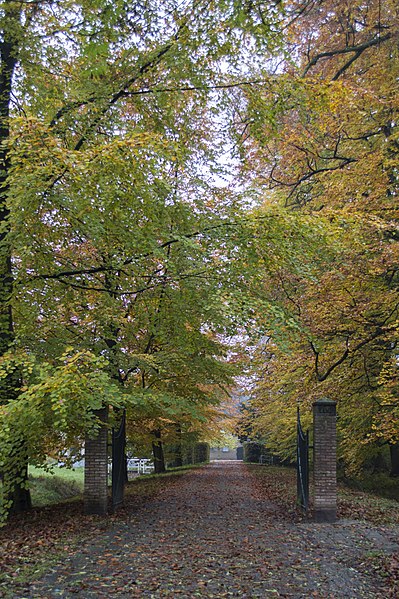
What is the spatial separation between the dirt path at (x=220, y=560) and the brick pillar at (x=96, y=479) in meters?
0.74

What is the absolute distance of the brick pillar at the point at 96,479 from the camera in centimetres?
1020

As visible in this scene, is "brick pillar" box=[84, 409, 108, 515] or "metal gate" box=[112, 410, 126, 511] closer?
"brick pillar" box=[84, 409, 108, 515]

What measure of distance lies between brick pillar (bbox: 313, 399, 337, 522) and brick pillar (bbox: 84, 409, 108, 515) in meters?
4.12

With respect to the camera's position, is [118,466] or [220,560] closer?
[220,560]

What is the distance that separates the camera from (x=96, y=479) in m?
10.2

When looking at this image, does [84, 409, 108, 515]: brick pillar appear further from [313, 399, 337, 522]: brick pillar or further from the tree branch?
the tree branch

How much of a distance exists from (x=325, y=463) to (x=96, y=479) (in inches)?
176

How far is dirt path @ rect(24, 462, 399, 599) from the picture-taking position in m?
5.51

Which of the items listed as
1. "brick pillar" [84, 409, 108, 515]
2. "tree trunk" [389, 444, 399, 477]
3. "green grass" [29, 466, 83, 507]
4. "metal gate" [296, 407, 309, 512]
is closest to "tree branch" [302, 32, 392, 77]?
"metal gate" [296, 407, 309, 512]

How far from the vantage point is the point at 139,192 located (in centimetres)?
726

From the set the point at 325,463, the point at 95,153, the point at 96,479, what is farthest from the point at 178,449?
the point at 95,153

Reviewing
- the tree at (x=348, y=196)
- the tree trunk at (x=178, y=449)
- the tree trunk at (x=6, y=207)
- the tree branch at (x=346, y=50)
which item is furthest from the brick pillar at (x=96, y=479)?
the tree branch at (x=346, y=50)

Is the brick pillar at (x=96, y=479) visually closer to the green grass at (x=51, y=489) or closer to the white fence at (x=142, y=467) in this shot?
the green grass at (x=51, y=489)

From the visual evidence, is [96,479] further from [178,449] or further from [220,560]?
[178,449]
